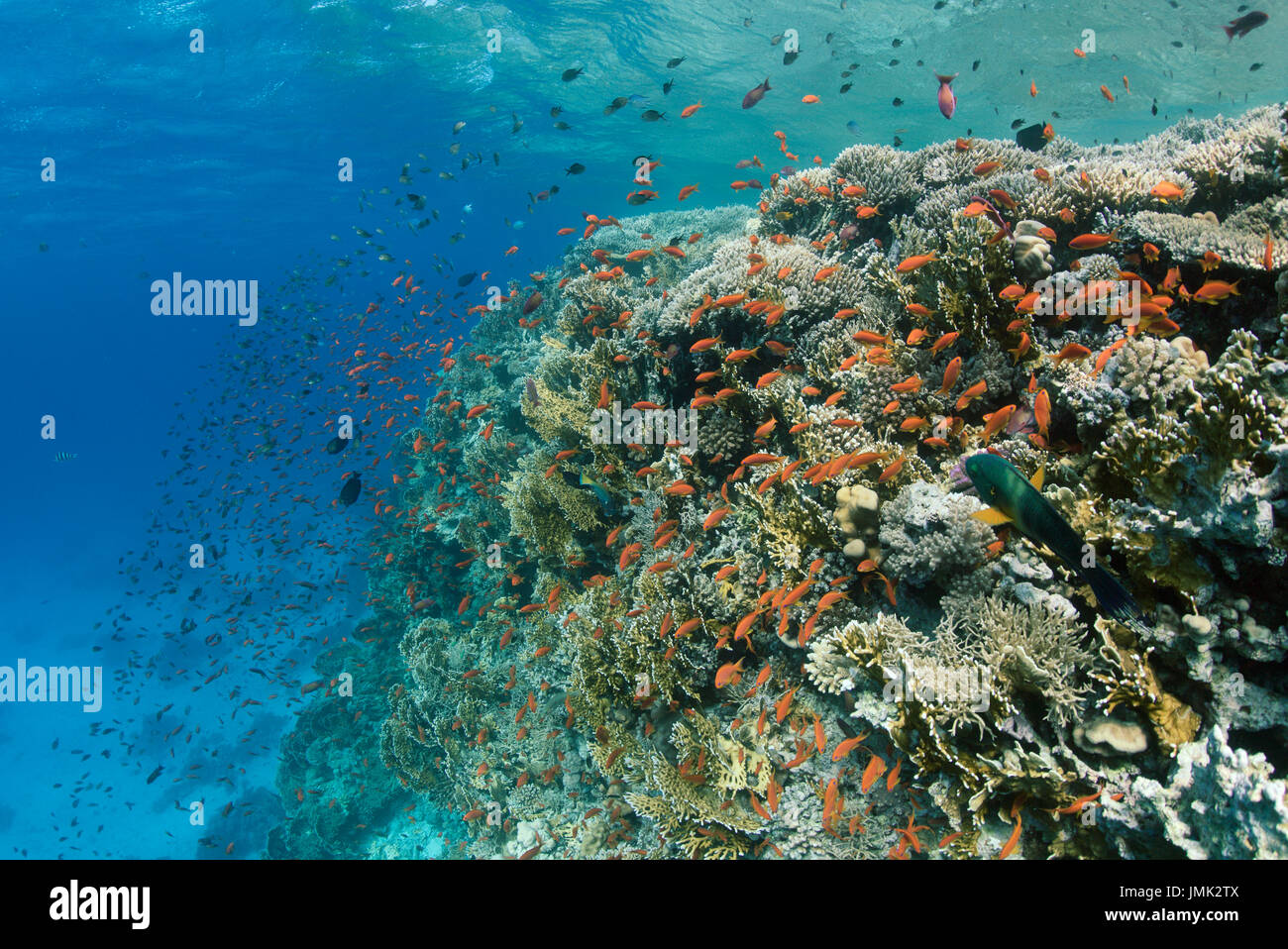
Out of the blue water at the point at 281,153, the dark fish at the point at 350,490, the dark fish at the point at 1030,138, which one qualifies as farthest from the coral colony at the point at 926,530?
the blue water at the point at 281,153

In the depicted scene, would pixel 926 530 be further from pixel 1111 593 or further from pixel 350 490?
pixel 350 490

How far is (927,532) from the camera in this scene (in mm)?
3979

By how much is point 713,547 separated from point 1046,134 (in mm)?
7768

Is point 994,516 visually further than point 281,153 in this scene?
No

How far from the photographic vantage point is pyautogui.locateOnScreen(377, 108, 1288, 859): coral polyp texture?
9.71ft

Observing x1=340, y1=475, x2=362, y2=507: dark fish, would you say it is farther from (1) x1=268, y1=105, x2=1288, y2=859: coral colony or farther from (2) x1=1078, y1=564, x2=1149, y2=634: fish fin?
(2) x1=1078, y1=564, x2=1149, y2=634: fish fin

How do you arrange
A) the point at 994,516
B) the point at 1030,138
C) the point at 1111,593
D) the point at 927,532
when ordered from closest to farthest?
the point at 1111,593
the point at 994,516
the point at 927,532
the point at 1030,138

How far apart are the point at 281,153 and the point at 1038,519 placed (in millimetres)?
41996

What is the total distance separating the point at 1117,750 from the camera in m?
2.99

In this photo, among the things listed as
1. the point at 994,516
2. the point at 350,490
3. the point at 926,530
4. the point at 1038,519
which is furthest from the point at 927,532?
the point at 350,490

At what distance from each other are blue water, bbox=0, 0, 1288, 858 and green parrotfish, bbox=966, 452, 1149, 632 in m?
11.2

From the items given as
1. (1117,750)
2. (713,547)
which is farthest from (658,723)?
(1117,750)

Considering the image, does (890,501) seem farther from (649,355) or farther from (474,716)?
(474,716)

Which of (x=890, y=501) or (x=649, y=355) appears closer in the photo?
(x=890, y=501)
